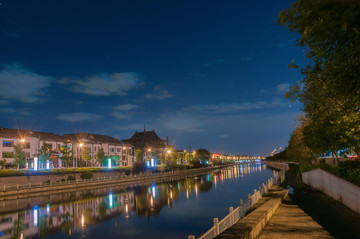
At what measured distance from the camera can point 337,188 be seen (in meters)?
21.9

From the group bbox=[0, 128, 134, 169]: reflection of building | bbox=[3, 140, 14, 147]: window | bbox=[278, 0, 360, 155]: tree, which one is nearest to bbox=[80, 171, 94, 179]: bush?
bbox=[0, 128, 134, 169]: reflection of building

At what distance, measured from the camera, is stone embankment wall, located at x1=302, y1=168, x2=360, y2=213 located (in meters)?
17.2

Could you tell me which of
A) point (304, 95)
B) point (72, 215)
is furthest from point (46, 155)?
point (304, 95)

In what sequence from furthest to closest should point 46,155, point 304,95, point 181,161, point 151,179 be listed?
point 181,161
point 151,179
point 46,155
point 304,95

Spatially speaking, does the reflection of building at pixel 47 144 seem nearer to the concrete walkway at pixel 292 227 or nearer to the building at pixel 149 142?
the building at pixel 149 142

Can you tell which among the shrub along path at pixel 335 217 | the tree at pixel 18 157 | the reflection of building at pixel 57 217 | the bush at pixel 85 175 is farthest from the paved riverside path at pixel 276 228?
the tree at pixel 18 157

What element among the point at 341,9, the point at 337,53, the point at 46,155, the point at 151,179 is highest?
the point at 341,9

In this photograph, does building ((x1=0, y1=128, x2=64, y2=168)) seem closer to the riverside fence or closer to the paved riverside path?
the riverside fence

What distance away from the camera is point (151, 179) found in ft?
213

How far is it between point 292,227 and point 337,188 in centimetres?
1173

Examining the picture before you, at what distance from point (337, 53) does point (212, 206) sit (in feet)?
78.1

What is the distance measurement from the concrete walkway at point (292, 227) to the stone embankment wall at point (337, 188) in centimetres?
392

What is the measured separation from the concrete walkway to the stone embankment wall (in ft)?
12.8

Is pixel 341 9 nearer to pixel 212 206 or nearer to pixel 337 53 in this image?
pixel 337 53
